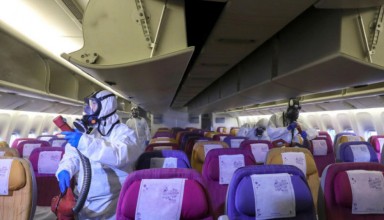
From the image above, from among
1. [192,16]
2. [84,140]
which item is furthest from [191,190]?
[192,16]

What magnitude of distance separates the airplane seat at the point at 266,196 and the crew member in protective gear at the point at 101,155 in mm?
1041

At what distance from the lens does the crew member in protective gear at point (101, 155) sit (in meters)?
2.46

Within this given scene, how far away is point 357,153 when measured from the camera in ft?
14.1

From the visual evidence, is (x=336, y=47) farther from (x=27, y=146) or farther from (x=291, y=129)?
(x=27, y=146)

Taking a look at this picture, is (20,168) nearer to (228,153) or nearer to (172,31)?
(172,31)

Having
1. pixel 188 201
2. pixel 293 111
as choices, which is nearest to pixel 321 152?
pixel 293 111

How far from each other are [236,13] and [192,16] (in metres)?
1.33

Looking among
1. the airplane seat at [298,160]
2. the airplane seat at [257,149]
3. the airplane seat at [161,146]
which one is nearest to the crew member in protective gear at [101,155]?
the airplane seat at [298,160]

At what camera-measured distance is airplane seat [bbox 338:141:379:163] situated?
4.25m

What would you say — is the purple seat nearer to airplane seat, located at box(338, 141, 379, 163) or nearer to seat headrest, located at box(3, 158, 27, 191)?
seat headrest, located at box(3, 158, 27, 191)

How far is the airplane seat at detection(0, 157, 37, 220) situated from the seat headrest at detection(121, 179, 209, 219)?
4.28 ft

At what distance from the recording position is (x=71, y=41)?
4633mm

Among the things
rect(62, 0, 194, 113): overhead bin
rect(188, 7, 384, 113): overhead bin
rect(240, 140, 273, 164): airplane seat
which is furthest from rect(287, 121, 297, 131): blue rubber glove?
rect(62, 0, 194, 113): overhead bin

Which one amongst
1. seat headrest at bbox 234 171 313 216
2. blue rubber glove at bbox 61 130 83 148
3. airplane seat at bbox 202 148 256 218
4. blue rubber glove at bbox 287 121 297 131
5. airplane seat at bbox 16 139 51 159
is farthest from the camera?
airplane seat at bbox 16 139 51 159
